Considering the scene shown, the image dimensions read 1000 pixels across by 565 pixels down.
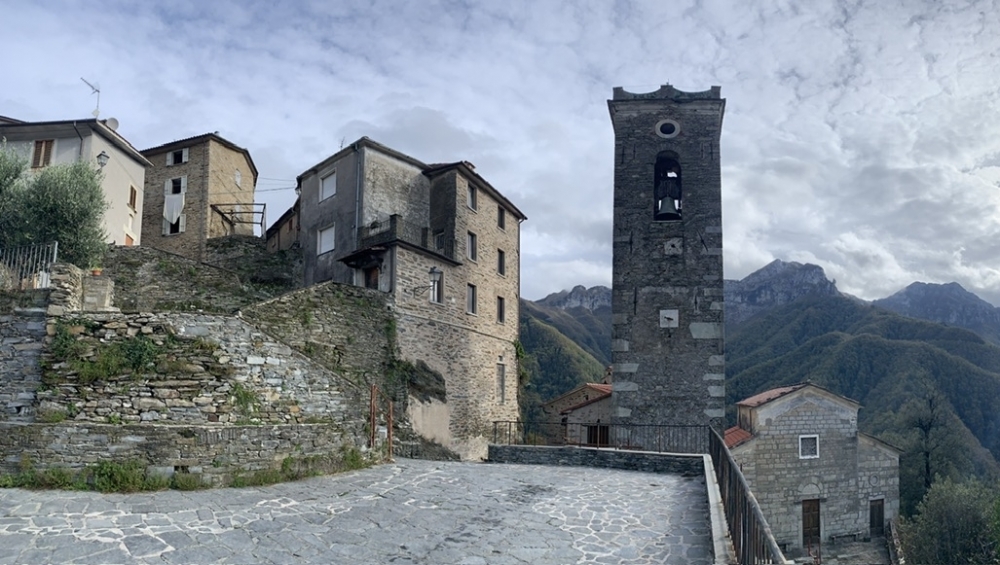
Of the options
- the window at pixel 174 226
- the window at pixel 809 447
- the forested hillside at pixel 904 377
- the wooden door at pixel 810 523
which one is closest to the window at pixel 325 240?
the window at pixel 174 226

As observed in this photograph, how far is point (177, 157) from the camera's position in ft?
108

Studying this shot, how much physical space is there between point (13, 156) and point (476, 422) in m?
16.5

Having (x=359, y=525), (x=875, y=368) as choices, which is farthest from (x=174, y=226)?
(x=875, y=368)

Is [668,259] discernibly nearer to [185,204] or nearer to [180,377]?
[180,377]

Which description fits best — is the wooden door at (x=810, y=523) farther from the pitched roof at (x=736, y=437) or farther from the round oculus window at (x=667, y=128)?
the round oculus window at (x=667, y=128)

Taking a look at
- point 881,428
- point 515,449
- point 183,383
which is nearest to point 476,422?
point 515,449

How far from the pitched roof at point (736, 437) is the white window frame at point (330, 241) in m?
16.5

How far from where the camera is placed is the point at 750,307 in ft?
431

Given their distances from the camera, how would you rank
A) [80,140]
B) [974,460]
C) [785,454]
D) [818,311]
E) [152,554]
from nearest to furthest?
1. [152,554]
2. [80,140]
3. [785,454]
4. [974,460]
5. [818,311]

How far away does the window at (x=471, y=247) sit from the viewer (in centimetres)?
2625

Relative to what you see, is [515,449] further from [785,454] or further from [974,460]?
[974,460]

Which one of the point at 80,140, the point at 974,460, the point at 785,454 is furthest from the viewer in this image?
the point at 974,460

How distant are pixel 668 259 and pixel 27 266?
15.7m

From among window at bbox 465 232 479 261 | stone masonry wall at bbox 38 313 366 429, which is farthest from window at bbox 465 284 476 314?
stone masonry wall at bbox 38 313 366 429
